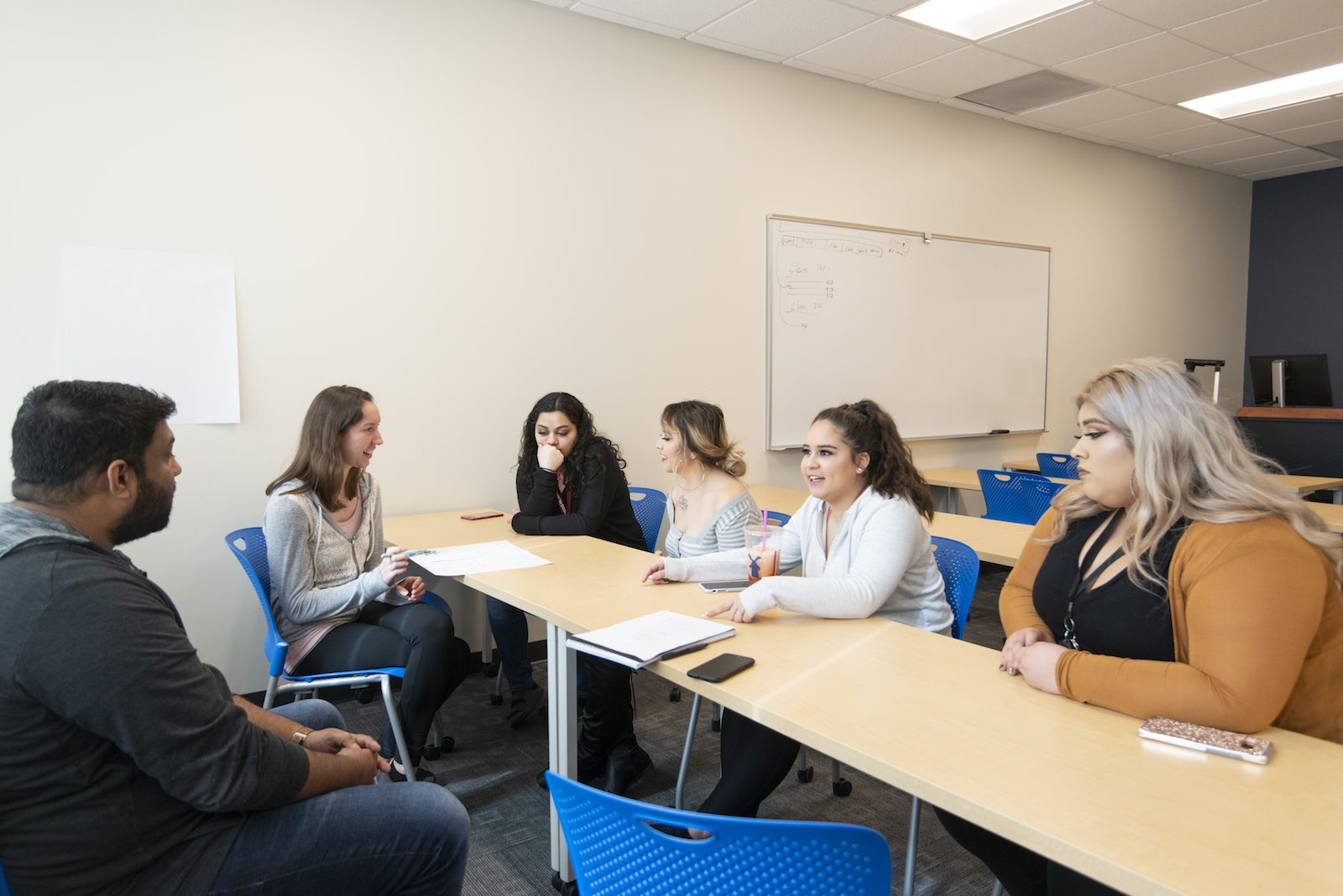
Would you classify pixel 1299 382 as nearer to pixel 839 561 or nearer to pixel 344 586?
pixel 839 561

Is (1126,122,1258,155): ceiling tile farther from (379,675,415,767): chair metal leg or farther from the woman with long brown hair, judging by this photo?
(379,675,415,767): chair metal leg

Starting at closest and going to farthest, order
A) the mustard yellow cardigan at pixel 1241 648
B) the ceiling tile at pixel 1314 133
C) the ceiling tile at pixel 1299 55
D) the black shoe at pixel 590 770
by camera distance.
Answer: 1. the mustard yellow cardigan at pixel 1241 648
2. the black shoe at pixel 590 770
3. the ceiling tile at pixel 1299 55
4. the ceiling tile at pixel 1314 133

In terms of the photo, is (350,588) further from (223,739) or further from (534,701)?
(223,739)

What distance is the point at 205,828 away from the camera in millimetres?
1294

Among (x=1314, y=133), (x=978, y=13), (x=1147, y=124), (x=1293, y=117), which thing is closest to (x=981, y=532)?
(x=978, y=13)

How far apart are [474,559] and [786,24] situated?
279 centimetres

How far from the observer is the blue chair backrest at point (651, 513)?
3.58 meters

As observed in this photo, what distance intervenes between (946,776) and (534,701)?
2174mm

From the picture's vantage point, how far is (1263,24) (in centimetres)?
393

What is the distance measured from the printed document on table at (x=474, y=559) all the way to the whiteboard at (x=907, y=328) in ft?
6.96

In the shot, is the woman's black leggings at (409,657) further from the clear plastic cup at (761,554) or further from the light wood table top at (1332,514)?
the light wood table top at (1332,514)

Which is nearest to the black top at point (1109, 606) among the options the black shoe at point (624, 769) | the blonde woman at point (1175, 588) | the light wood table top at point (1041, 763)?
the blonde woman at point (1175, 588)

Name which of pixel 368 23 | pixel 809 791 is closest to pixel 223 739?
pixel 809 791

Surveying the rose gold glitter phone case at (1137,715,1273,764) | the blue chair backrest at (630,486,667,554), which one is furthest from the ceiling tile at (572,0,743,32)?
the rose gold glitter phone case at (1137,715,1273,764)
